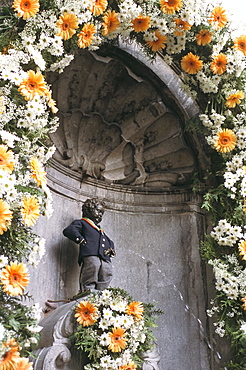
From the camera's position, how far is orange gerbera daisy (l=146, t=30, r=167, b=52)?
3982 millimetres

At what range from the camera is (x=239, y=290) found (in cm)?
369

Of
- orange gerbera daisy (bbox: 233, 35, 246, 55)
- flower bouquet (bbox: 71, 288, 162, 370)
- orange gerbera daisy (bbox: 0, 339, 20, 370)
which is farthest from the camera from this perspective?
orange gerbera daisy (bbox: 233, 35, 246, 55)

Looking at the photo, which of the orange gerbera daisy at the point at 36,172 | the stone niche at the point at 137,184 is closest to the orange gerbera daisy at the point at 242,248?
the stone niche at the point at 137,184

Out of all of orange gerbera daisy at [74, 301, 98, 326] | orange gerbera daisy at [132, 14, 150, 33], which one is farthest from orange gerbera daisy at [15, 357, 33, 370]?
orange gerbera daisy at [132, 14, 150, 33]

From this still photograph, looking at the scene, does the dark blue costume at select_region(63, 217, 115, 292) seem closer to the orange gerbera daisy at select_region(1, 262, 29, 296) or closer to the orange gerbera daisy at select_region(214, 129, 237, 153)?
the orange gerbera daisy at select_region(214, 129, 237, 153)

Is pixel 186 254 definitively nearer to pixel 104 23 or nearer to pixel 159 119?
pixel 159 119

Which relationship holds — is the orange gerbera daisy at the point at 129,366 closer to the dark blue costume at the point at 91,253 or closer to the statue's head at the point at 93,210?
the dark blue costume at the point at 91,253

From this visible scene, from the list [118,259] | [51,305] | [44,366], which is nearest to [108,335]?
[44,366]

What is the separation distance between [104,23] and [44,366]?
226 centimetres

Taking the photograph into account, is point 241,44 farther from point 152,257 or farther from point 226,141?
point 152,257

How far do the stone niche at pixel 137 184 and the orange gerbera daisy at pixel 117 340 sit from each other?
0.88 m

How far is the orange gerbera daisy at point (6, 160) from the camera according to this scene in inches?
111

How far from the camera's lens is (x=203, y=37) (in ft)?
13.4

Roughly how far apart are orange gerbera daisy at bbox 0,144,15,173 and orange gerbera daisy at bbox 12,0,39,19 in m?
0.93
